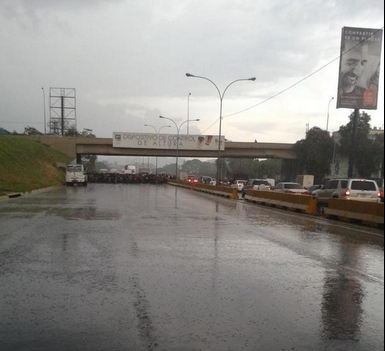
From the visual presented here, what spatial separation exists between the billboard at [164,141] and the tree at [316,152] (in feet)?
38.3

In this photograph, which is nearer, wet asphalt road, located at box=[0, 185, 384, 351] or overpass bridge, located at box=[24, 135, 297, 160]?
wet asphalt road, located at box=[0, 185, 384, 351]

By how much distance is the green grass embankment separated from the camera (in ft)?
116

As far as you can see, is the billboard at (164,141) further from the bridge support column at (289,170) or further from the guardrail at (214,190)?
the bridge support column at (289,170)

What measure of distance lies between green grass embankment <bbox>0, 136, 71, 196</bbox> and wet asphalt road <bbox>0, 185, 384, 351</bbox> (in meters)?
22.9

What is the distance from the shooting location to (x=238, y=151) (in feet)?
205

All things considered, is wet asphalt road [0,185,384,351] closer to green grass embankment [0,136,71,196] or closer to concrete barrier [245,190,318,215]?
concrete barrier [245,190,318,215]

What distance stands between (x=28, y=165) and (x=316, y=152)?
122 feet

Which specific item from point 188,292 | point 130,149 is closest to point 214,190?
point 130,149

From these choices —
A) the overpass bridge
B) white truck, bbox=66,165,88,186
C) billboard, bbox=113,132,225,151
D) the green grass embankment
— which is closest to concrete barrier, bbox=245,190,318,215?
the green grass embankment

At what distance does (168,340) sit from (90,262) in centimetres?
365

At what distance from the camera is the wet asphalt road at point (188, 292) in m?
4.02

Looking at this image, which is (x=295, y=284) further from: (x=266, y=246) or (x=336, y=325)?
(x=266, y=246)

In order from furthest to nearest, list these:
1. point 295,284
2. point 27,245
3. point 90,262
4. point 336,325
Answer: point 27,245, point 90,262, point 295,284, point 336,325

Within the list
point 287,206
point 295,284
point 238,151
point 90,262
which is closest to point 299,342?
point 295,284
